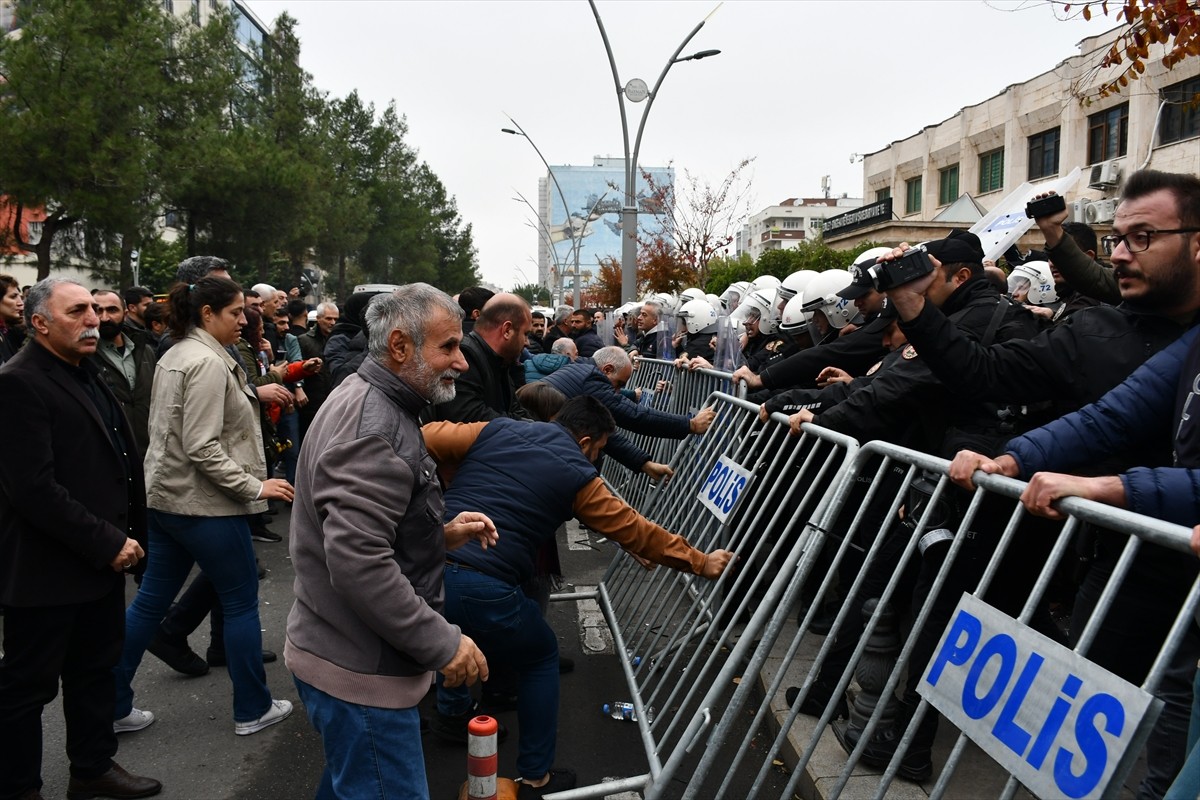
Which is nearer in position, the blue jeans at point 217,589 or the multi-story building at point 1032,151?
the blue jeans at point 217,589

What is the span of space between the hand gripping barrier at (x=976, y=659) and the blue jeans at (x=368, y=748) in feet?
2.96

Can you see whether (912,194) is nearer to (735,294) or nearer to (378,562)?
(735,294)

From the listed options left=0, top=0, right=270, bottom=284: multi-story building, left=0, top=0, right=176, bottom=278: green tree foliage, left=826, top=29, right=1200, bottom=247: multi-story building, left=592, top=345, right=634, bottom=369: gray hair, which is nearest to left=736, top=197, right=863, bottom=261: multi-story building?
left=0, top=0, right=270, bottom=284: multi-story building

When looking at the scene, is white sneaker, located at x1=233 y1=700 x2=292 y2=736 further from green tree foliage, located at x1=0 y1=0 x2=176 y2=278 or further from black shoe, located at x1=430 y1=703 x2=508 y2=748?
green tree foliage, located at x1=0 y1=0 x2=176 y2=278

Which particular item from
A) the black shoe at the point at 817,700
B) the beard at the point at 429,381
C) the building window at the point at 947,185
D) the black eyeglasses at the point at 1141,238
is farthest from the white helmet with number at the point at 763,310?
the building window at the point at 947,185

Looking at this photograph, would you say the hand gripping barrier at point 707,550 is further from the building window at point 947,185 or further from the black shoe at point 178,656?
the building window at point 947,185

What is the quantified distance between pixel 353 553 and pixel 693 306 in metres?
7.00

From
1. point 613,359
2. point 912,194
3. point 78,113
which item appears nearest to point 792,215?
point 912,194

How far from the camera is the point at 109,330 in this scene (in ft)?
20.2

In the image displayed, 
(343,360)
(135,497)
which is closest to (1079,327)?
(135,497)

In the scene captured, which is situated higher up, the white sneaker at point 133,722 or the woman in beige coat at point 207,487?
the woman in beige coat at point 207,487

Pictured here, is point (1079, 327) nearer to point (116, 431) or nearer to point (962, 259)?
point (962, 259)

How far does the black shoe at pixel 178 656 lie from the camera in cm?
457

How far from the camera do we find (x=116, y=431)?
143 inches
